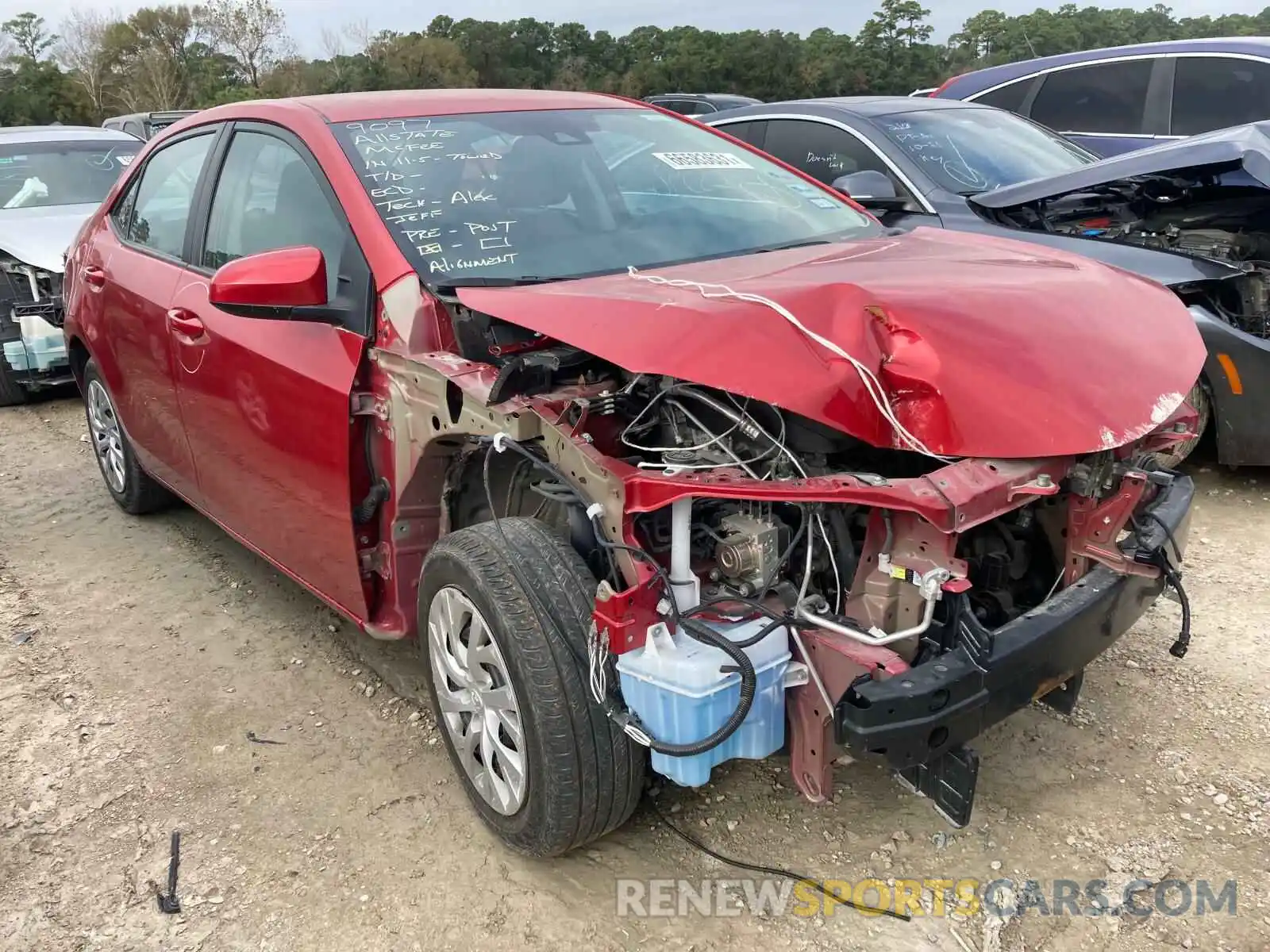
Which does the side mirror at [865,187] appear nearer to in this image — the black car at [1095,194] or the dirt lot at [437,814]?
the black car at [1095,194]

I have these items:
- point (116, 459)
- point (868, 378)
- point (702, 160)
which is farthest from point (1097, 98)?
point (116, 459)

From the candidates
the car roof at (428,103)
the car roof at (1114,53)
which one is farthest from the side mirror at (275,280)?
the car roof at (1114,53)

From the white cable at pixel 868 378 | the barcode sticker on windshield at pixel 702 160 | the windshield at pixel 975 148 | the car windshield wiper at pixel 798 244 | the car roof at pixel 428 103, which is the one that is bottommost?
the white cable at pixel 868 378

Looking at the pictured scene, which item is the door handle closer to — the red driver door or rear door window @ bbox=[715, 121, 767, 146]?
the red driver door

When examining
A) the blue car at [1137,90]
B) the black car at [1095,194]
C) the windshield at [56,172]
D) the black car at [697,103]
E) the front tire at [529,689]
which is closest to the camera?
the front tire at [529,689]

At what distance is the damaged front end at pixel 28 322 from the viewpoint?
20.7 feet

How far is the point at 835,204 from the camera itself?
3.45 meters

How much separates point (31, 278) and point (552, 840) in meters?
5.83

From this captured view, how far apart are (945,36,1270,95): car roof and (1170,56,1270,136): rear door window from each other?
8 cm

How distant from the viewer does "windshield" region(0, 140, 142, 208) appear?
727 centimetres

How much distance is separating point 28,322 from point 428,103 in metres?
4.47

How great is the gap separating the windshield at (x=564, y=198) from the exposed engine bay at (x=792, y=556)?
1.66 feet

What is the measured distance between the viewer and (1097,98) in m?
7.14

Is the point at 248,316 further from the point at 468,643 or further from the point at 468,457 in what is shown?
the point at 468,643
